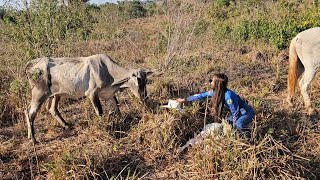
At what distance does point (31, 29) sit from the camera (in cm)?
712

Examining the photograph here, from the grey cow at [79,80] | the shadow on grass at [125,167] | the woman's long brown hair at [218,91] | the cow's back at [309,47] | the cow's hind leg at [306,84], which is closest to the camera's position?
the shadow on grass at [125,167]

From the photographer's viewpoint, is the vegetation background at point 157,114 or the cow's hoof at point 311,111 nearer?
the vegetation background at point 157,114

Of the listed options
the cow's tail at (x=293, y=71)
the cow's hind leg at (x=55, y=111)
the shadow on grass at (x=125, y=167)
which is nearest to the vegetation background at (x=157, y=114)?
the shadow on grass at (x=125, y=167)

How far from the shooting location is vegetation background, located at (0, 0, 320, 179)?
429 cm

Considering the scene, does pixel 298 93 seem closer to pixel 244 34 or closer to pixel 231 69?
pixel 231 69

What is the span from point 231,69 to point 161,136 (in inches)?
162

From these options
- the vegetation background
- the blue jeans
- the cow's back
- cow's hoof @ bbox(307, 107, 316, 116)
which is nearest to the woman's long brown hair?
the blue jeans

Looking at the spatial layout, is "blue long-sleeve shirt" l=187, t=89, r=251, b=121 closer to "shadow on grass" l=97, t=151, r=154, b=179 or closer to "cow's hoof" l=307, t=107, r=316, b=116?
"shadow on grass" l=97, t=151, r=154, b=179

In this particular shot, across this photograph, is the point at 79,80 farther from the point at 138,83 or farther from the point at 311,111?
the point at 311,111

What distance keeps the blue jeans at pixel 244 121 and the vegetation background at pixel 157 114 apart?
0.20m

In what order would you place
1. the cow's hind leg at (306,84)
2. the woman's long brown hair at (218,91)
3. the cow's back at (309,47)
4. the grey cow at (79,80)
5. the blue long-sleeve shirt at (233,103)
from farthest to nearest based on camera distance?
the cow's back at (309,47)
the cow's hind leg at (306,84)
the grey cow at (79,80)
the blue long-sleeve shirt at (233,103)
the woman's long brown hair at (218,91)

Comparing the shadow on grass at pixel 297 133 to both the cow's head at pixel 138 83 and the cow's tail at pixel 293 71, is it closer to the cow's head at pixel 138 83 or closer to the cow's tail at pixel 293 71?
the cow's tail at pixel 293 71

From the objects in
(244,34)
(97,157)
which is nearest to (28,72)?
(97,157)

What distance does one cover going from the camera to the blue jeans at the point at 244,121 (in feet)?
16.1
